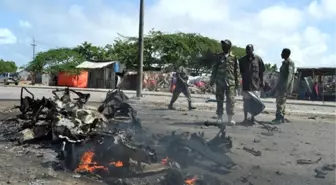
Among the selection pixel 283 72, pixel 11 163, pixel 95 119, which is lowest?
pixel 11 163

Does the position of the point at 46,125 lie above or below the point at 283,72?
below

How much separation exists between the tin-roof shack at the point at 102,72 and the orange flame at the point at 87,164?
4067 cm

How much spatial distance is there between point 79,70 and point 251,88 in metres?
39.8

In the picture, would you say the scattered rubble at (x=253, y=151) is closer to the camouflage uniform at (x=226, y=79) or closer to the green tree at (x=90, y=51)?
the camouflage uniform at (x=226, y=79)

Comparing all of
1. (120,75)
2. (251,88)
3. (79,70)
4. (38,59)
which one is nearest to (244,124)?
(251,88)

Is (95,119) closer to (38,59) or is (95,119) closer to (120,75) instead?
(120,75)

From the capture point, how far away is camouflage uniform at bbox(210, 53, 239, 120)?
9344mm

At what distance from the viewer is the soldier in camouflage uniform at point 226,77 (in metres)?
9.34

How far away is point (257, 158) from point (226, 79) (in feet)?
11.2

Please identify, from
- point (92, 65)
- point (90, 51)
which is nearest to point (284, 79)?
point (92, 65)

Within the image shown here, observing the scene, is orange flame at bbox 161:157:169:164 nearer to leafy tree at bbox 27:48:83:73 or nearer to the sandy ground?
the sandy ground

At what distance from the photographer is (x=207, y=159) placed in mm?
5508

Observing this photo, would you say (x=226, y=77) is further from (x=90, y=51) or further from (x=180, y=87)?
(x=90, y=51)

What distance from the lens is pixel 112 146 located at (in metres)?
5.01
